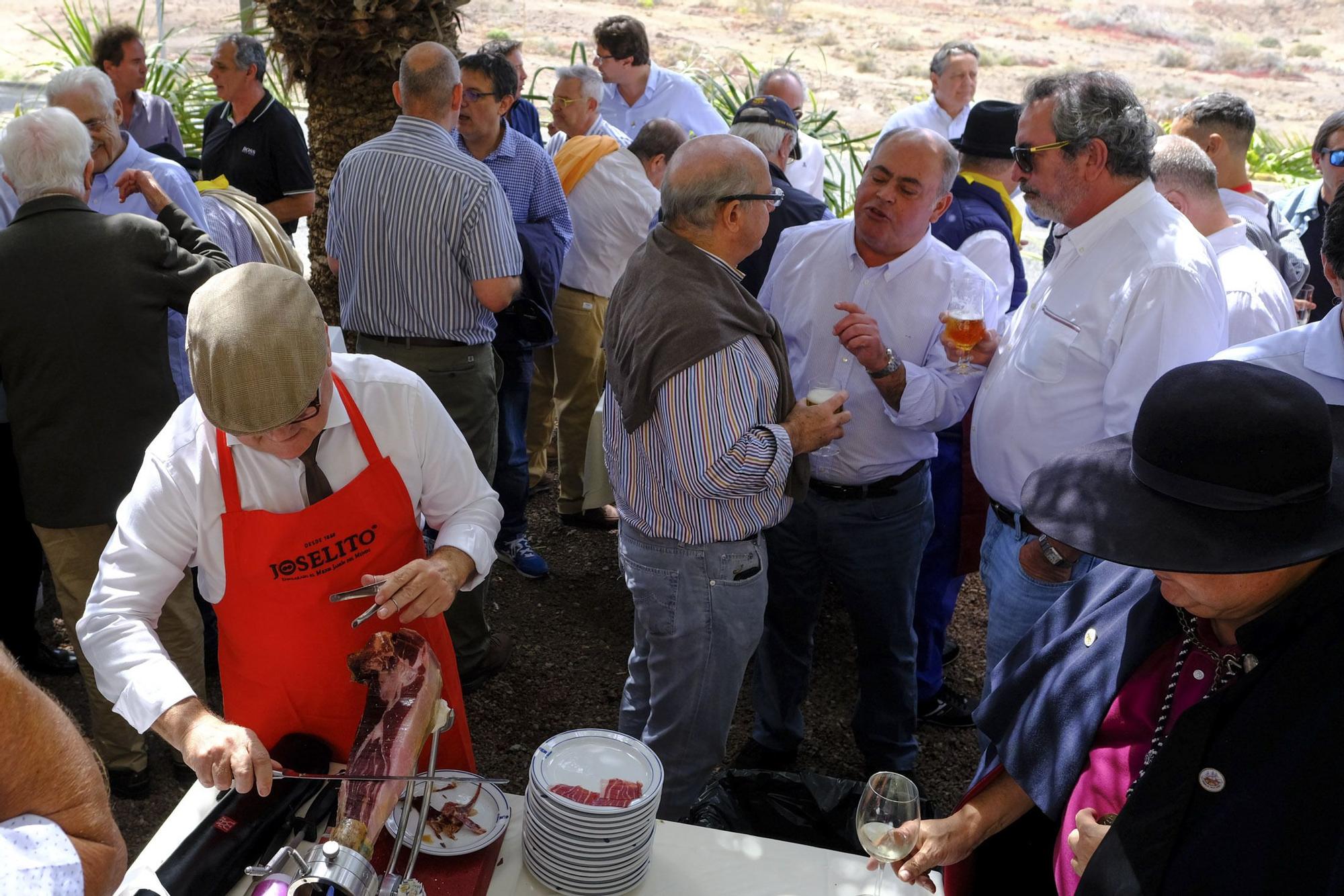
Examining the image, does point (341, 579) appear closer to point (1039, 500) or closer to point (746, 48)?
point (1039, 500)

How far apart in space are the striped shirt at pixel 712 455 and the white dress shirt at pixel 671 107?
4.66 meters

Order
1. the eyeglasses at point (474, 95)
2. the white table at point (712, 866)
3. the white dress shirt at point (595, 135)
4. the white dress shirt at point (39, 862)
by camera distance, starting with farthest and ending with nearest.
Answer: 1. the white dress shirt at point (595, 135)
2. the eyeglasses at point (474, 95)
3. the white table at point (712, 866)
4. the white dress shirt at point (39, 862)

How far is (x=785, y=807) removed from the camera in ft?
9.78

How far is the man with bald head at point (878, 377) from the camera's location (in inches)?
126

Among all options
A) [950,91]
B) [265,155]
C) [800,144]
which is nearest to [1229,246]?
[800,144]

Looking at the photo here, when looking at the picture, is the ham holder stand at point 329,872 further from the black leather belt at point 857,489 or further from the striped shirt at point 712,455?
the black leather belt at point 857,489

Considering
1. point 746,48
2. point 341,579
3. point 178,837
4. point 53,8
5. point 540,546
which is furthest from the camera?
point 53,8

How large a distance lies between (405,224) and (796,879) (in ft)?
9.56

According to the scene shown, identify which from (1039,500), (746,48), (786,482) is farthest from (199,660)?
(746,48)

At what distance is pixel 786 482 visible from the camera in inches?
114

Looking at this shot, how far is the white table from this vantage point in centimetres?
198

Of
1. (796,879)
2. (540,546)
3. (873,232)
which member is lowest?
(540,546)

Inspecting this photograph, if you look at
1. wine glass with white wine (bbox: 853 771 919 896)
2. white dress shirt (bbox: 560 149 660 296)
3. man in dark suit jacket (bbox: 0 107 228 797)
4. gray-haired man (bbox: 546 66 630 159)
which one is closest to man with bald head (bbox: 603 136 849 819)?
wine glass with white wine (bbox: 853 771 919 896)

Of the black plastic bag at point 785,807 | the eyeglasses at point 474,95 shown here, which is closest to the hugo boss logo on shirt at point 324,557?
the black plastic bag at point 785,807
